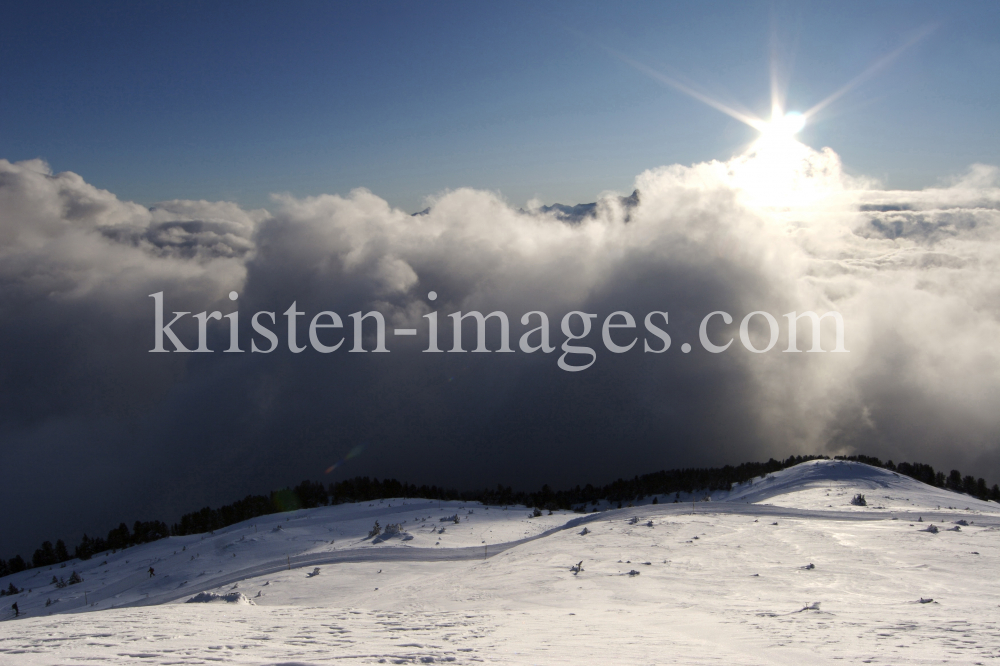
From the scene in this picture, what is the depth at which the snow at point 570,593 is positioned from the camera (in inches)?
368

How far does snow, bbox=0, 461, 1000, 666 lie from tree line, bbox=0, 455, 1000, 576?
1825 cm

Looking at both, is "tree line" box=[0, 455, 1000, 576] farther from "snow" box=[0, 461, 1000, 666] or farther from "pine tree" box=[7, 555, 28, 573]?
"snow" box=[0, 461, 1000, 666]

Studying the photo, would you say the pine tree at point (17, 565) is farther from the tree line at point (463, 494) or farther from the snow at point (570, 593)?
the snow at point (570, 593)

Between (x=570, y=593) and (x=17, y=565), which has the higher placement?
(x=570, y=593)

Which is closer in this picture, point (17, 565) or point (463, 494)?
point (17, 565)

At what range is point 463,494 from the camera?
62.5 metres

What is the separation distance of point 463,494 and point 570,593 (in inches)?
1931

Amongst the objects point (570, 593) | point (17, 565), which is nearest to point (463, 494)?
point (17, 565)

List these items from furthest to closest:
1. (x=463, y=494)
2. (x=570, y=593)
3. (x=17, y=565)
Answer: (x=463, y=494), (x=17, y=565), (x=570, y=593)

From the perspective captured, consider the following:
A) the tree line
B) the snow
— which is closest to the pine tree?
the tree line

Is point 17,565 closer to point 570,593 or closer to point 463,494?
point 463,494

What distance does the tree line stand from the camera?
49156mm

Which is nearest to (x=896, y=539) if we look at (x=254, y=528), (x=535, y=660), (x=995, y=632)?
(x=995, y=632)

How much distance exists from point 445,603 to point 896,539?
15971 mm
